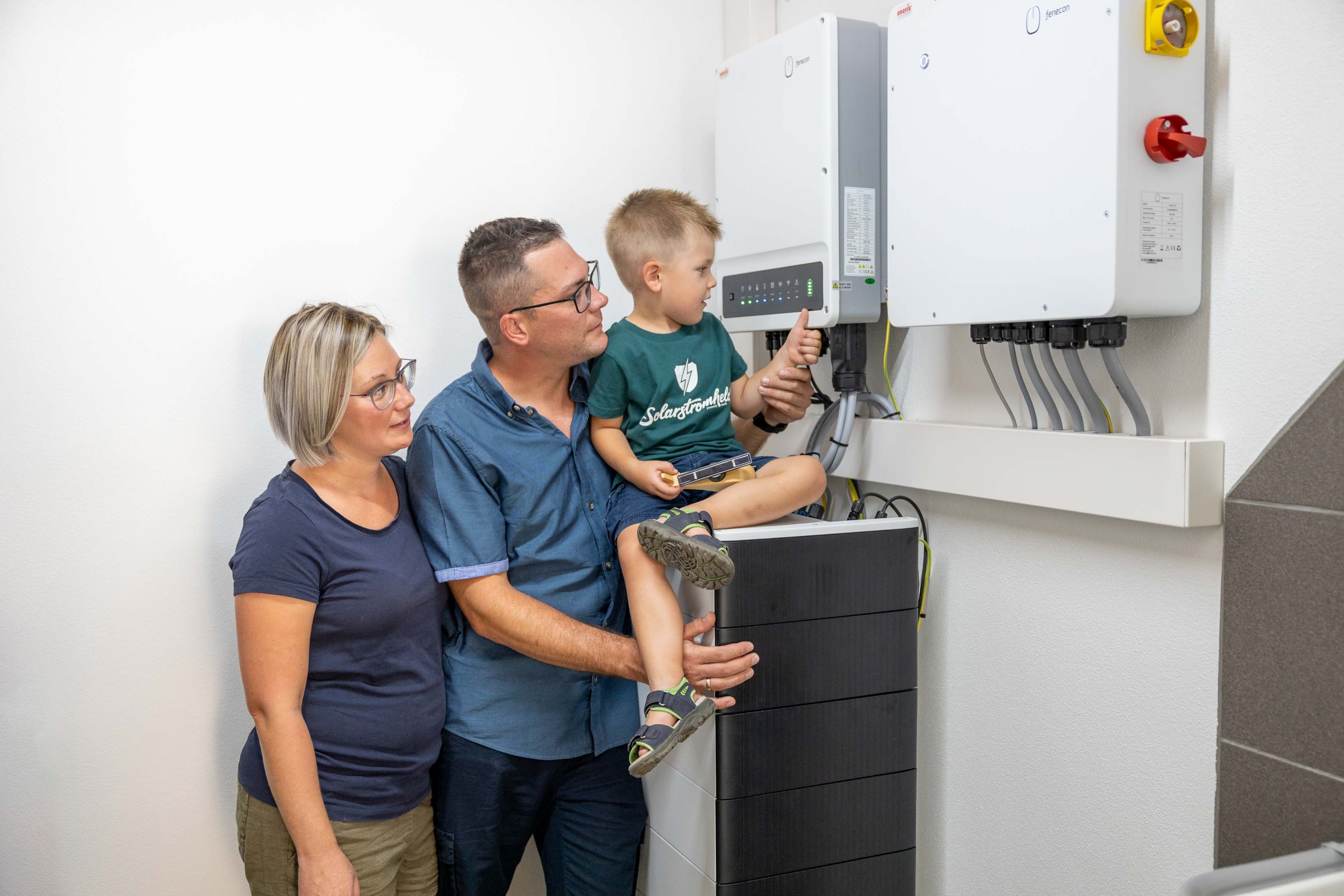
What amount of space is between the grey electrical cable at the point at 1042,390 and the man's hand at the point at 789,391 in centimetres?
41

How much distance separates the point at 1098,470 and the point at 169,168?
166cm

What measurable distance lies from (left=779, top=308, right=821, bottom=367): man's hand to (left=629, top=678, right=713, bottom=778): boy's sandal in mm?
608

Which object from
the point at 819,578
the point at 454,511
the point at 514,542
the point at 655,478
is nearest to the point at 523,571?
the point at 514,542

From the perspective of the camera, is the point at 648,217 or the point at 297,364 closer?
the point at 297,364

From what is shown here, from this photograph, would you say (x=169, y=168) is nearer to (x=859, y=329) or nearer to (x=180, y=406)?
(x=180, y=406)

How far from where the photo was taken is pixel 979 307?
1.40m

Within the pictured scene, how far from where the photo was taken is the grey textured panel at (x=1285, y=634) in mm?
1139

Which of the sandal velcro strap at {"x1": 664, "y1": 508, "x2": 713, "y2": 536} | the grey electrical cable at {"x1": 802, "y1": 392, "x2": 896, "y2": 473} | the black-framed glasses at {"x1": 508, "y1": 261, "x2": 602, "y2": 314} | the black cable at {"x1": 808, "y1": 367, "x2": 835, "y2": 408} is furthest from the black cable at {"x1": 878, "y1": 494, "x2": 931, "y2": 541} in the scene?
the black-framed glasses at {"x1": 508, "y1": 261, "x2": 602, "y2": 314}

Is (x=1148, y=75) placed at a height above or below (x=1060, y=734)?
above

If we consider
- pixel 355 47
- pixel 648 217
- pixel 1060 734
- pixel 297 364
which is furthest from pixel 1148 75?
pixel 355 47

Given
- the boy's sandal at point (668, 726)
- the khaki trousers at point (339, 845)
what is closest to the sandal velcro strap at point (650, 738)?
the boy's sandal at point (668, 726)

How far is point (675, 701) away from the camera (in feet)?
4.58

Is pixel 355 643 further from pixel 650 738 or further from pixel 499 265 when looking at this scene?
pixel 499 265

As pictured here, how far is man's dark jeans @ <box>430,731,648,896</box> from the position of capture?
64.0 inches
